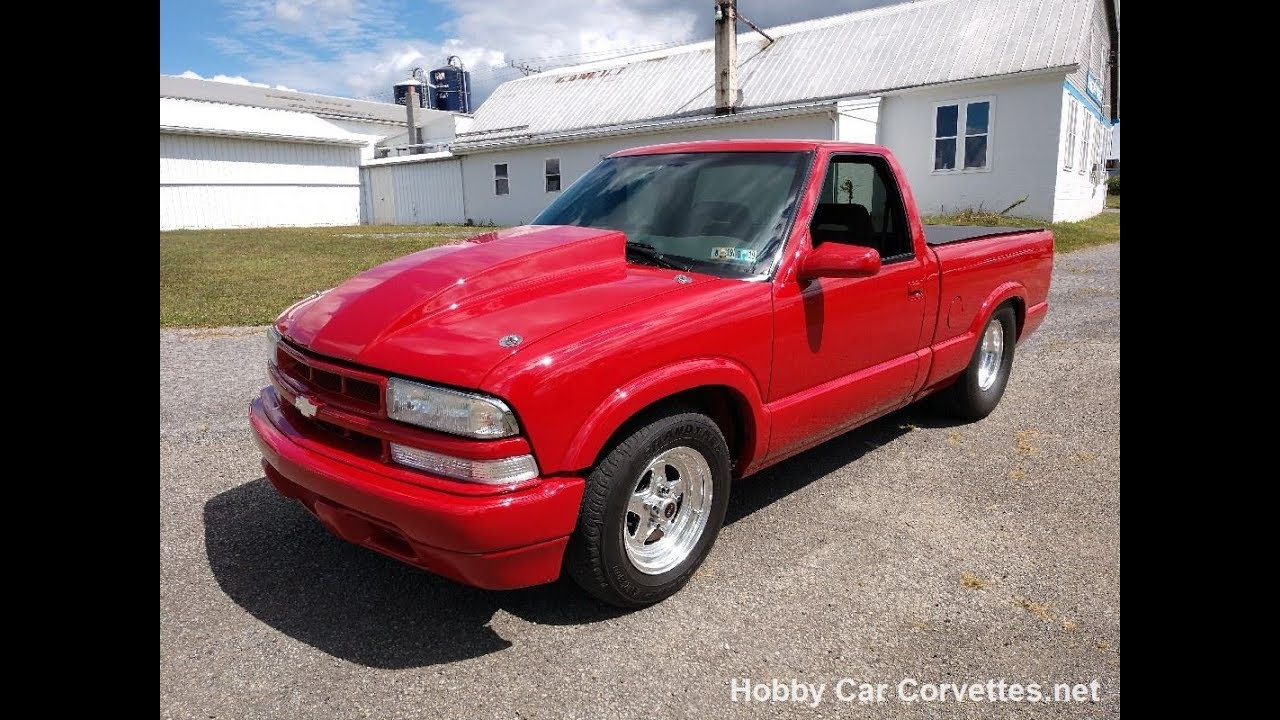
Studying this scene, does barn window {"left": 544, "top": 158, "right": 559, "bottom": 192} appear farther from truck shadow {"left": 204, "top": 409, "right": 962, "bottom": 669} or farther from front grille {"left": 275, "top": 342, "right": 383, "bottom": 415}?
front grille {"left": 275, "top": 342, "right": 383, "bottom": 415}

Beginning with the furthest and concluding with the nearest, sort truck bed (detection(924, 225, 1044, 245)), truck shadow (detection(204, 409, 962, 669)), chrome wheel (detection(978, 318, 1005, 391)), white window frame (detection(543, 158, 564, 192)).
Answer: white window frame (detection(543, 158, 564, 192)), chrome wheel (detection(978, 318, 1005, 391)), truck bed (detection(924, 225, 1044, 245)), truck shadow (detection(204, 409, 962, 669))

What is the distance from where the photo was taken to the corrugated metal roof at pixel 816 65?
1855cm

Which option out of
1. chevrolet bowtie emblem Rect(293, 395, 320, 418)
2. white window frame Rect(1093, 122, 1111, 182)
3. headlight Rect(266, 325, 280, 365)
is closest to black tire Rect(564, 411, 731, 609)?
chevrolet bowtie emblem Rect(293, 395, 320, 418)

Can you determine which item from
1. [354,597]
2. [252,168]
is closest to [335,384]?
[354,597]

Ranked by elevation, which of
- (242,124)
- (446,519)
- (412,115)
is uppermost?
(412,115)

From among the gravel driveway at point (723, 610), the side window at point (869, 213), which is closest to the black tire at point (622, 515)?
the gravel driveway at point (723, 610)

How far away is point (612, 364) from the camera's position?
2.71 m

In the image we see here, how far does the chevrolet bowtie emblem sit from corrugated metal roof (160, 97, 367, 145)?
96.5 feet

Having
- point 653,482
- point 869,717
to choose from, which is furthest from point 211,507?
point 869,717

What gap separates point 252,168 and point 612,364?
31.8 m

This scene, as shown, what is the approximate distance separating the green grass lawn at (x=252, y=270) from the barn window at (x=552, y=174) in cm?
553

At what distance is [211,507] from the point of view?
3979 mm

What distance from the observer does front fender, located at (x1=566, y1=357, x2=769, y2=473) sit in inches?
105

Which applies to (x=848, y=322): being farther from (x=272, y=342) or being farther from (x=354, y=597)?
(x=272, y=342)
